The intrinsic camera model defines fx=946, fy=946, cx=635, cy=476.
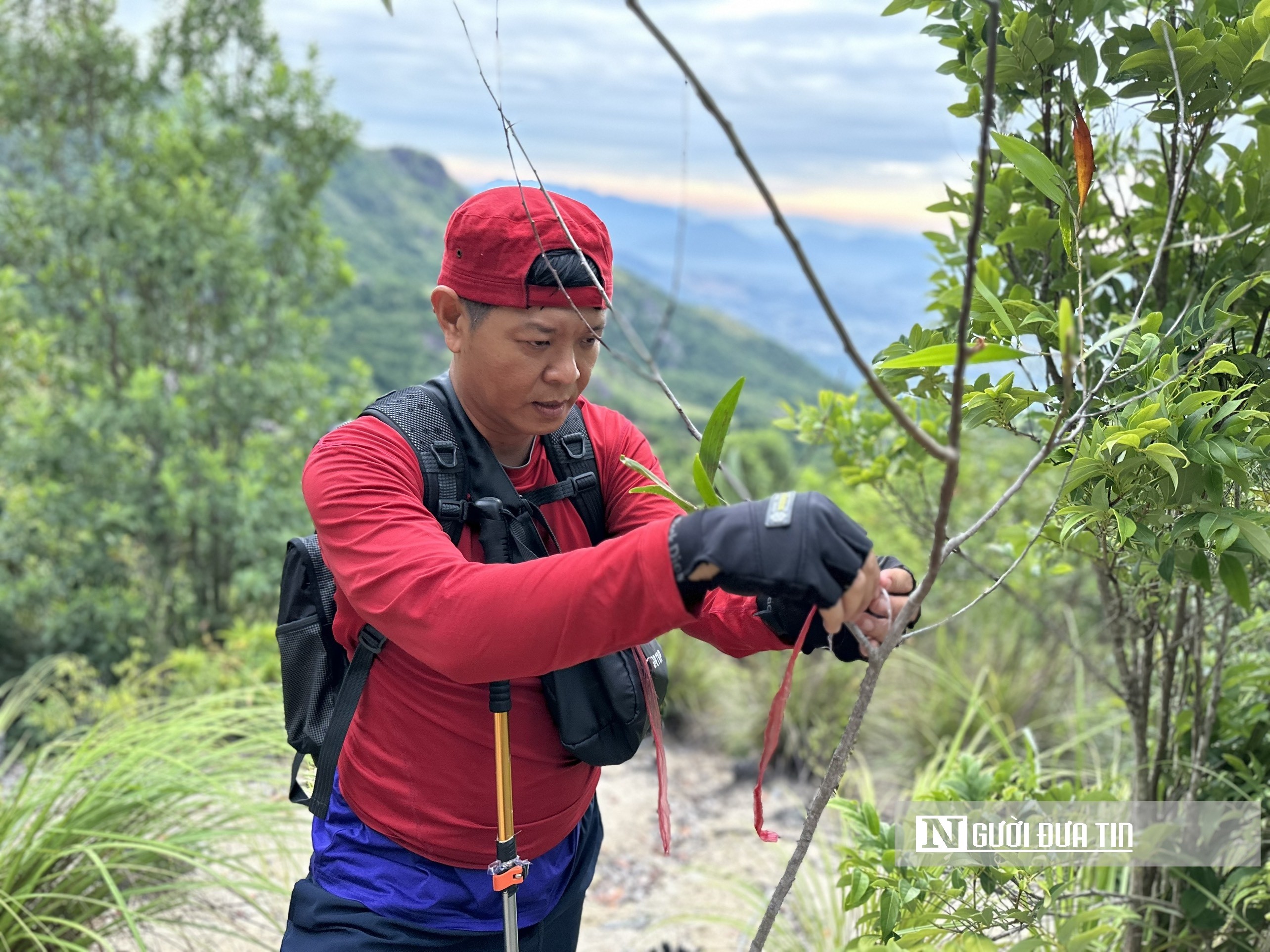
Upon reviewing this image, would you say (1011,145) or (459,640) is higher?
(1011,145)

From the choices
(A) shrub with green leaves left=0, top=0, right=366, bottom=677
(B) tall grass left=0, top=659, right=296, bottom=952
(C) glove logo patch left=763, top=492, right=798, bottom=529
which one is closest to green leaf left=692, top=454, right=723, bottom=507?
(C) glove logo patch left=763, top=492, right=798, bottom=529

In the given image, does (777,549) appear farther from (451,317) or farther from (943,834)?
(943,834)

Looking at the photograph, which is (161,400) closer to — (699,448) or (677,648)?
(677,648)

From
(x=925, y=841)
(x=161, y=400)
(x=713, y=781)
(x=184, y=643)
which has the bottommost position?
(x=713, y=781)

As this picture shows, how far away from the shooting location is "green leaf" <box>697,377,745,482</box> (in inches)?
44.2

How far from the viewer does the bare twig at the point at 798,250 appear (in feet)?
2.57

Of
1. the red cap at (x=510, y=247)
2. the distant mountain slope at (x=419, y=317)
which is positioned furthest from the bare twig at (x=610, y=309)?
the distant mountain slope at (x=419, y=317)

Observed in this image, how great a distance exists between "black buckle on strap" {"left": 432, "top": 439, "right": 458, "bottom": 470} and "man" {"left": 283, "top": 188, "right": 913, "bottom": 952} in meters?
0.04

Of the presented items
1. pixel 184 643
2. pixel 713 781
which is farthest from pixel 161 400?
pixel 713 781

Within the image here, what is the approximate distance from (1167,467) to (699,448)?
67 cm

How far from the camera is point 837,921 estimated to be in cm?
292

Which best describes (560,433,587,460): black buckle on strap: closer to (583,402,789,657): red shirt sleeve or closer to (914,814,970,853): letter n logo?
(583,402,789,657): red shirt sleeve

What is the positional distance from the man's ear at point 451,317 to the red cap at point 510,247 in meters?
0.02

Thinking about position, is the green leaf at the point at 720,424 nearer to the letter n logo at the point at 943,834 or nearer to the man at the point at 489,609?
the man at the point at 489,609
